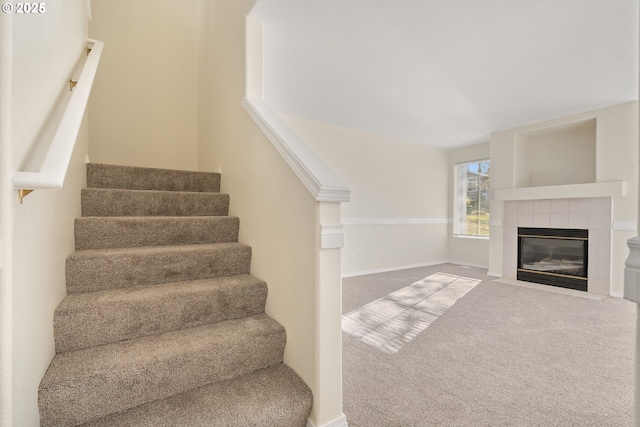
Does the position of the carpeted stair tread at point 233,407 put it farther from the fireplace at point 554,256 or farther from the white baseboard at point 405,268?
the fireplace at point 554,256

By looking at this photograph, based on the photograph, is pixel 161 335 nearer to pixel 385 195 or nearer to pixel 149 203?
pixel 149 203

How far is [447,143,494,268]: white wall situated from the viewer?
18.2 feet

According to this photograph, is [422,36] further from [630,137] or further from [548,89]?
[630,137]

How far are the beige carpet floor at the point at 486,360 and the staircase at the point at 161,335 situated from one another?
598mm

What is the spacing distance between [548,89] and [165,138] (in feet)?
14.5

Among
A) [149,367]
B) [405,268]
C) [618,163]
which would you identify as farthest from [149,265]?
[618,163]

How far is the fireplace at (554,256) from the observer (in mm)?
4012

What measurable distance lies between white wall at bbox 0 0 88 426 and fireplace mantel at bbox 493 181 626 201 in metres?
5.28

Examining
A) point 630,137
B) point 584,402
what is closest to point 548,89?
point 630,137

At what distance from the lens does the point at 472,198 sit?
5.91m

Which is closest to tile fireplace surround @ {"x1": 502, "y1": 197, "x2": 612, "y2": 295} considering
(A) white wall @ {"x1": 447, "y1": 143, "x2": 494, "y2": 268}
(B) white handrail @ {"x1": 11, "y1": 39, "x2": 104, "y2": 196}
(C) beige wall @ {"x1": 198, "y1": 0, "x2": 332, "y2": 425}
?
(A) white wall @ {"x1": 447, "y1": 143, "x2": 494, "y2": 268}

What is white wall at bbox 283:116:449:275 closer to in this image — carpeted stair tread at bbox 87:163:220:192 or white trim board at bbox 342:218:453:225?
white trim board at bbox 342:218:453:225

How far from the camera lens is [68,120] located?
3.46ft

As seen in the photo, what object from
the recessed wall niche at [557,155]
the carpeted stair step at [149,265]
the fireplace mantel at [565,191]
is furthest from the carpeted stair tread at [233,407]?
the recessed wall niche at [557,155]
